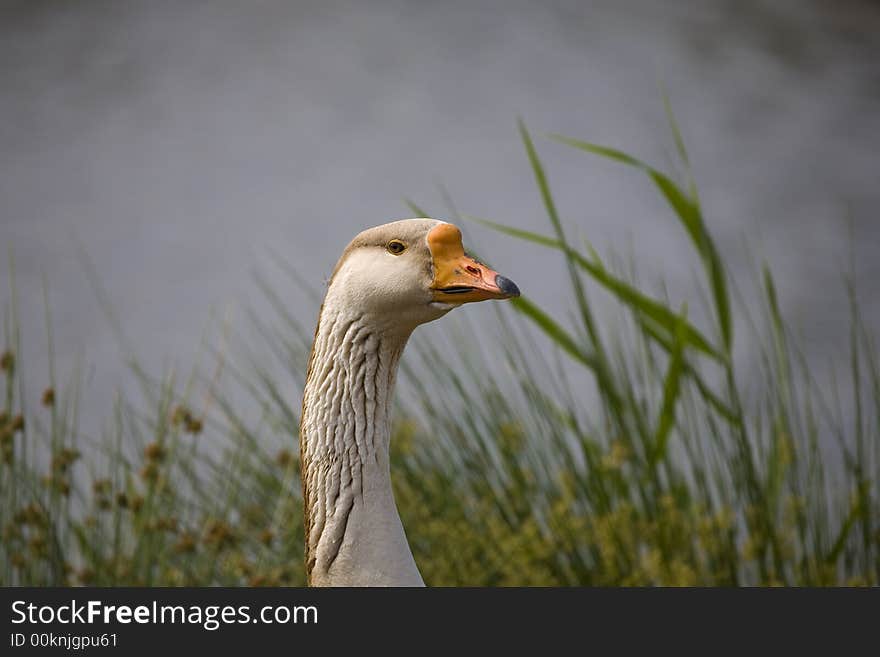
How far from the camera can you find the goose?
0.99m

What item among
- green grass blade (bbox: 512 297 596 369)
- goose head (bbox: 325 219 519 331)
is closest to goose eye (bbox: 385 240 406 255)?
goose head (bbox: 325 219 519 331)

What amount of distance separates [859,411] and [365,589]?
1319mm

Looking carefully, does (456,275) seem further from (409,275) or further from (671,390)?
(671,390)

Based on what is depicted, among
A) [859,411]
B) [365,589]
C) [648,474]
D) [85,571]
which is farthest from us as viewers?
[859,411]

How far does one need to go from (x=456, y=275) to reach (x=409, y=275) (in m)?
0.04

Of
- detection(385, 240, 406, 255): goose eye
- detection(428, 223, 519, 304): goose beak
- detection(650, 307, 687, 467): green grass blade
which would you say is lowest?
detection(650, 307, 687, 467): green grass blade

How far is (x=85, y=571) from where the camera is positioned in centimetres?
174

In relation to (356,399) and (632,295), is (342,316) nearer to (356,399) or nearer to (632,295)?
(356,399)

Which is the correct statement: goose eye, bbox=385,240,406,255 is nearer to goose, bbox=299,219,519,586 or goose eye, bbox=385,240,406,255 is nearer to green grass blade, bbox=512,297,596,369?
goose, bbox=299,219,519,586

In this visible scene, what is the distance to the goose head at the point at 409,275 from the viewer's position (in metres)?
0.99

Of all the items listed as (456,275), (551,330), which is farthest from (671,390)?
(456,275)

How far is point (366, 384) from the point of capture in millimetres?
1021

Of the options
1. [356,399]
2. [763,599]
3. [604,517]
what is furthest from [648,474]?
[356,399]

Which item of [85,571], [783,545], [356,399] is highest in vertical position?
[356,399]
